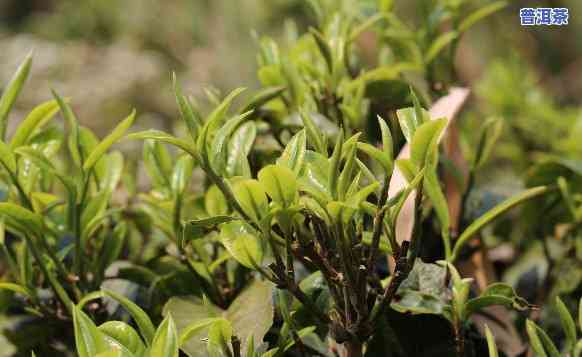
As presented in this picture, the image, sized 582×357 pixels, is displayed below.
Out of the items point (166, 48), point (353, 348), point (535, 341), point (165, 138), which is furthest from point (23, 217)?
point (166, 48)

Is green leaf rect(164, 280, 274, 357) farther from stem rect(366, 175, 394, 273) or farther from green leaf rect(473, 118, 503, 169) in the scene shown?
green leaf rect(473, 118, 503, 169)

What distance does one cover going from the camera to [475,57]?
9.27 feet

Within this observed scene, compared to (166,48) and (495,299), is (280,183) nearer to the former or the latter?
(495,299)

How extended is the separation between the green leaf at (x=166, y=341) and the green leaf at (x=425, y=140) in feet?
0.60

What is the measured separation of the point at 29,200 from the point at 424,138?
0.30 meters

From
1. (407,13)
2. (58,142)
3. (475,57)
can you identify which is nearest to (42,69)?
(407,13)

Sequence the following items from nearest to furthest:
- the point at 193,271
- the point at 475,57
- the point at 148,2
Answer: the point at 193,271 < the point at 475,57 < the point at 148,2

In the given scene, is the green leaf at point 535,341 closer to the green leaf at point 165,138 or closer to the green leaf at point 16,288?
the green leaf at point 165,138

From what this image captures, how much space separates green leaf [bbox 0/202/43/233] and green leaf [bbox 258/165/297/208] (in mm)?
191

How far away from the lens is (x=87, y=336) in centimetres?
44

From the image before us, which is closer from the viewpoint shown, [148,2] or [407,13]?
[407,13]

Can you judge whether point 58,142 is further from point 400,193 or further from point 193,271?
point 400,193

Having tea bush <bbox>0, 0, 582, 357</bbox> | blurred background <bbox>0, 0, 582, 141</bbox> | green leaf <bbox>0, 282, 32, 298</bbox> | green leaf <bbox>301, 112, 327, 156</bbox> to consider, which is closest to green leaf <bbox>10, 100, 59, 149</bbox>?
tea bush <bbox>0, 0, 582, 357</bbox>

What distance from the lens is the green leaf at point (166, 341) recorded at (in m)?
0.43
